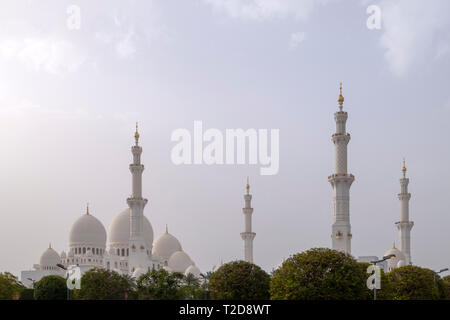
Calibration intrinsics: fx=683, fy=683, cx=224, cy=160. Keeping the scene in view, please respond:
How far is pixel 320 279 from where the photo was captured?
5291 cm

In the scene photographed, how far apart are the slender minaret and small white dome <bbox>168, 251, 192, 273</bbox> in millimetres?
39639

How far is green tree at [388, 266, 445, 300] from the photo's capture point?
6625 centimetres

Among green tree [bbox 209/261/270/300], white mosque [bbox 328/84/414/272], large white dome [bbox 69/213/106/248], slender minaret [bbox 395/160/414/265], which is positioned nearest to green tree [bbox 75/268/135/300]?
green tree [bbox 209/261/270/300]

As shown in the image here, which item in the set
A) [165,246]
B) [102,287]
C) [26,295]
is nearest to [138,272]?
[26,295]

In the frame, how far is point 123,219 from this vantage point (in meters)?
123

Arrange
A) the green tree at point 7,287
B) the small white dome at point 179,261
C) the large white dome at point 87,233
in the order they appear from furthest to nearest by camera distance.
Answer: the small white dome at point 179,261 → the large white dome at point 87,233 → the green tree at point 7,287

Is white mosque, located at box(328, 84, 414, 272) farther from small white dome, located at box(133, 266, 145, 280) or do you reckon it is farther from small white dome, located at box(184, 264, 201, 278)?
small white dome, located at box(184, 264, 201, 278)

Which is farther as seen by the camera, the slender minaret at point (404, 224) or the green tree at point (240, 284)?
the slender minaret at point (404, 224)

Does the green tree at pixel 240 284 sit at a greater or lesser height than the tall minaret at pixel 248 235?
lesser

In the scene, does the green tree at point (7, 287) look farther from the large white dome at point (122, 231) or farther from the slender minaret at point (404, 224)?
the slender minaret at point (404, 224)

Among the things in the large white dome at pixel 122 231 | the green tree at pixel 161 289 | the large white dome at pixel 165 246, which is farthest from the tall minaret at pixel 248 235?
the green tree at pixel 161 289

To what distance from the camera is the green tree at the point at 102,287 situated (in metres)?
65.7
